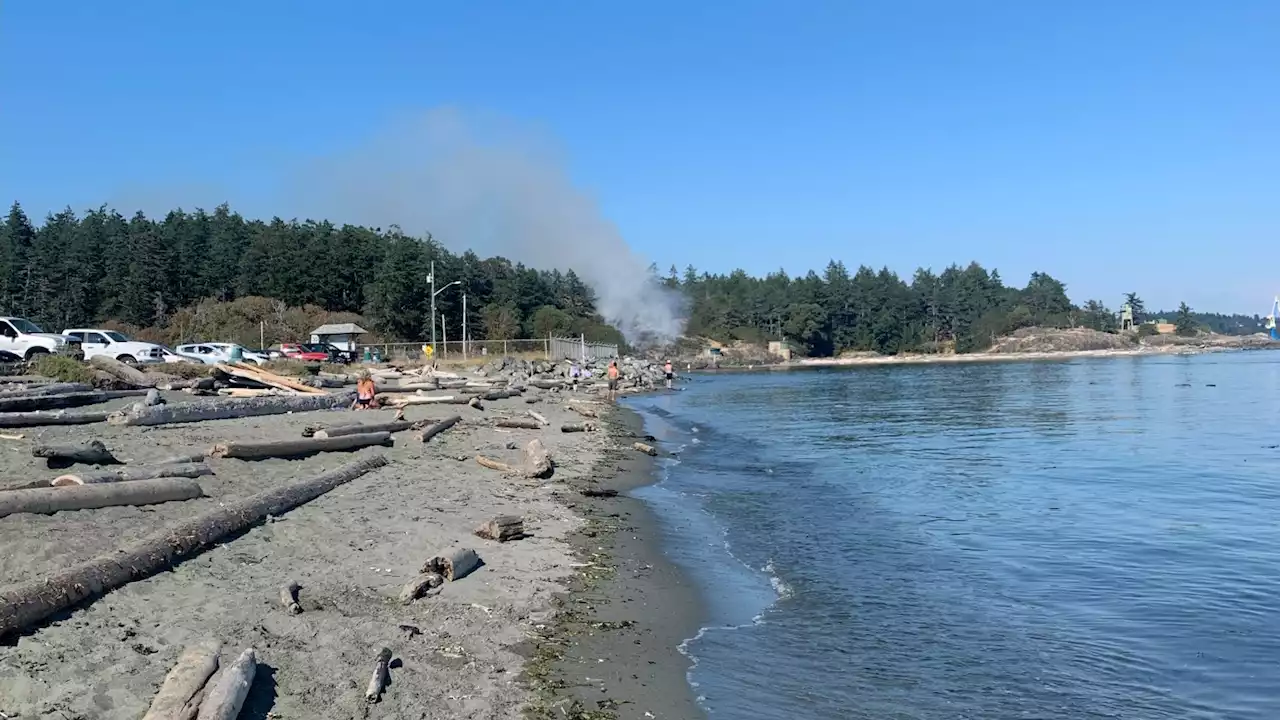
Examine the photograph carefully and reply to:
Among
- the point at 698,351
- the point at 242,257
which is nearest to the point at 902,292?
the point at 698,351

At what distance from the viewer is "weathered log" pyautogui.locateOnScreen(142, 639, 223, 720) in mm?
5195

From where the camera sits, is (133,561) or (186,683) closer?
(186,683)

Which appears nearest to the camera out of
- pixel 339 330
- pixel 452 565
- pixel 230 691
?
pixel 230 691

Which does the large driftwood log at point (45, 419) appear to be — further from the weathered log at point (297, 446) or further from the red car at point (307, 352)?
the red car at point (307, 352)

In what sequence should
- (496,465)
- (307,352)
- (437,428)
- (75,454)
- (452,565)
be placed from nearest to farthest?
(452,565) < (75,454) < (496,465) < (437,428) < (307,352)

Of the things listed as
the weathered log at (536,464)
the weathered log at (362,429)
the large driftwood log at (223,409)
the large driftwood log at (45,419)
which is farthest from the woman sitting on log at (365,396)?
the weathered log at (536,464)

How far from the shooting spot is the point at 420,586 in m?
8.50

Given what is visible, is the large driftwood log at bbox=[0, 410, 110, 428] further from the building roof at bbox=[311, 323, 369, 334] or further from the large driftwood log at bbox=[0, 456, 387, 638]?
the building roof at bbox=[311, 323, 369, 334]

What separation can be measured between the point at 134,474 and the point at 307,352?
4969cm

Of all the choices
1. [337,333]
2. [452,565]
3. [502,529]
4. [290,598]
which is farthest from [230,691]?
[337,333]

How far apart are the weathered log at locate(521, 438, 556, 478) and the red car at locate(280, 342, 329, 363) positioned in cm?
3932

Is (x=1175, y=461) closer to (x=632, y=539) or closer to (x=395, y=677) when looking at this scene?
(x=632, y=539)

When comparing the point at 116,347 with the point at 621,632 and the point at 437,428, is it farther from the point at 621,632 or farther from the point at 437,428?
the point at 621,632

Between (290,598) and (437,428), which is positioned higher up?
(437,428)
